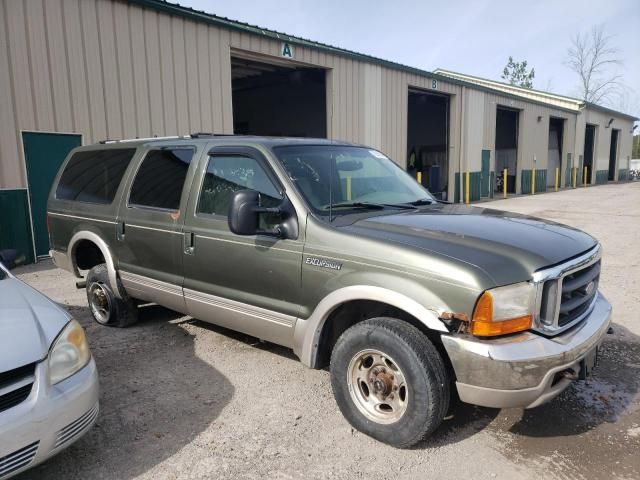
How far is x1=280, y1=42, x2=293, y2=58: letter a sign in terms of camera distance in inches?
494

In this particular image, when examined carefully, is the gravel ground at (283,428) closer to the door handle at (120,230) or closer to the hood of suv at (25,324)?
the hood of suv at (25,324)

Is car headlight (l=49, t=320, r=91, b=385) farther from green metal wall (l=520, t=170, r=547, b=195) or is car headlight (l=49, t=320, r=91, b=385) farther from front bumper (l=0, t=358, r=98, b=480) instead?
green metal wall (l=520, t=170, r=547, b=195)

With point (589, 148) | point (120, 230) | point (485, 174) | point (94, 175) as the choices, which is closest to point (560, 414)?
point (120, 230)

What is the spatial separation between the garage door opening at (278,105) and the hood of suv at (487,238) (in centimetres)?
Result: 1647

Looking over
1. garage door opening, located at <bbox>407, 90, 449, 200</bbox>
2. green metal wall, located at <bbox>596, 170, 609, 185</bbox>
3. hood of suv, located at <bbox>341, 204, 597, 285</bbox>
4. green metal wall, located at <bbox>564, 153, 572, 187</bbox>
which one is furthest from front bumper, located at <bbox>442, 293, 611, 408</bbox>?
green metal wall, located at <bbox>596, 170, 609, 185</bbox>

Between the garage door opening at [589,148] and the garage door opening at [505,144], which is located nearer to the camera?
the garage door opening at [505,144]

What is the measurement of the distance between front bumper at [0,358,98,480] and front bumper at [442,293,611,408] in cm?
202

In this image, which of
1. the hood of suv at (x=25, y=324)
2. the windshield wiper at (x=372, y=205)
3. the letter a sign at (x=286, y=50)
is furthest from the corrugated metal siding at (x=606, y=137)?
the hood of suv at (x=25, y=324)

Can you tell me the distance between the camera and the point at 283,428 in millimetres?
3357

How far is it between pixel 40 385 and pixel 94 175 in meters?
3.31

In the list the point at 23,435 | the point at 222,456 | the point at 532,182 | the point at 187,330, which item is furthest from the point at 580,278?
the point at 532,182

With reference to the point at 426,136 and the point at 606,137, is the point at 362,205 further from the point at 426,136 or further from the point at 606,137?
the point at 606,137

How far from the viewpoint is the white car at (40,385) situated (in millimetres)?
2432

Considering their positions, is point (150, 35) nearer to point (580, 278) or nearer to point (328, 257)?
point (328, 257)
